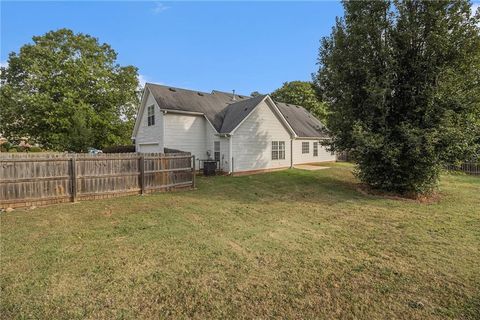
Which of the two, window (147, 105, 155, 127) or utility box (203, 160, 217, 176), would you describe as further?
window (147, 105, 155, 127)

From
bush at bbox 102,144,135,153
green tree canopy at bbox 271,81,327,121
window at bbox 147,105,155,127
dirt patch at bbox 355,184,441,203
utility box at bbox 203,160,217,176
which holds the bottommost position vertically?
dirt patch at bbox 355,184,441,203

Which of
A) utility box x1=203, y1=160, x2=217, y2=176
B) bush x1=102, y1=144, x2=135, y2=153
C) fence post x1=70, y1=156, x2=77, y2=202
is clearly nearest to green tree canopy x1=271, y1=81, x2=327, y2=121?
utility box x1=203, y1=160, x2=217, y2=176

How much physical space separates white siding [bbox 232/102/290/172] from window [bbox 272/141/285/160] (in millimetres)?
227

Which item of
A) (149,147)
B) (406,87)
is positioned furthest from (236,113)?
(406,87)

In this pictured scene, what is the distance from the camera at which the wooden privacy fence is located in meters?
7.85

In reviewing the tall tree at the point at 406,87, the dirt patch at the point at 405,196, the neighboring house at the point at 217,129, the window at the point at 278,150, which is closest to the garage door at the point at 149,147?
the neighboring house at the point at 217,129

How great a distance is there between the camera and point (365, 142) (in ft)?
31.8

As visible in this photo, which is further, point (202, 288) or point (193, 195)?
point (193, 195)

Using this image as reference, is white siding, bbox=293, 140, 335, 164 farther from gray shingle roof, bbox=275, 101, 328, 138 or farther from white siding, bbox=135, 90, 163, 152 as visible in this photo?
white siding, bbox=135, 90, 163, 152

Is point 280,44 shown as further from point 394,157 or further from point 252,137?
point 394,157

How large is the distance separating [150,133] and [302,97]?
25710 millimetres

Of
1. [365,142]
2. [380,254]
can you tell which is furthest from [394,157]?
[380,254]

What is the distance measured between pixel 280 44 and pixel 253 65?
4.18m

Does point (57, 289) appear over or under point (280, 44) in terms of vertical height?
under
